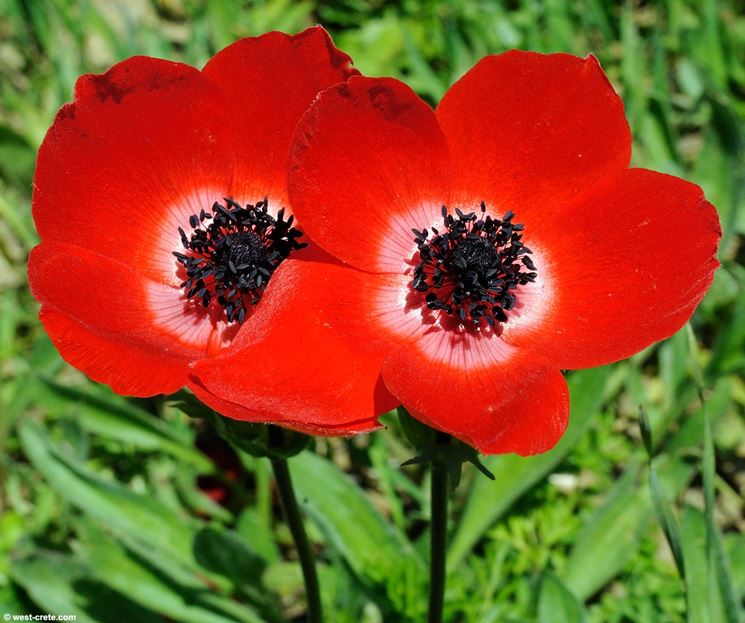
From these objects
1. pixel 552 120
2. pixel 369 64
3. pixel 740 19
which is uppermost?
pixel 740 19

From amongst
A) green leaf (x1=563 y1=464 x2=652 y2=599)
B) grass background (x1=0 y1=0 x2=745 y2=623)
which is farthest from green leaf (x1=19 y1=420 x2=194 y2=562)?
green leaf (x1=563 y1=464 x2=652 y2=599)

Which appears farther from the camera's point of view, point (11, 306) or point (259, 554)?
point (11, 306)

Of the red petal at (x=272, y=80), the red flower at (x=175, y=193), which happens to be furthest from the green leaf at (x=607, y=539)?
the red petal at (x=272, y=80)

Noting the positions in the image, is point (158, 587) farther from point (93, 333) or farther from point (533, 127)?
point (533, 127)

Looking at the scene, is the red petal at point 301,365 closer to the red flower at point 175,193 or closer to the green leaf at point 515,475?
the red flower at point 175,193

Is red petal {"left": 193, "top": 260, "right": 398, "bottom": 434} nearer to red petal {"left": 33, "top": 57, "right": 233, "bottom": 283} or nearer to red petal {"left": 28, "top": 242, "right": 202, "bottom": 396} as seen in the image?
red petal {"left": 28, "top": 242, "right": 202, "bottom": 396}

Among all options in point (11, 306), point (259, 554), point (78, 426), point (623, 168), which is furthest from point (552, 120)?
point (11, 306)

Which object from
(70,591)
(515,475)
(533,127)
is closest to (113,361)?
(533,127)

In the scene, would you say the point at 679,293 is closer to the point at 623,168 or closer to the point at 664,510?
the point at 623,168
